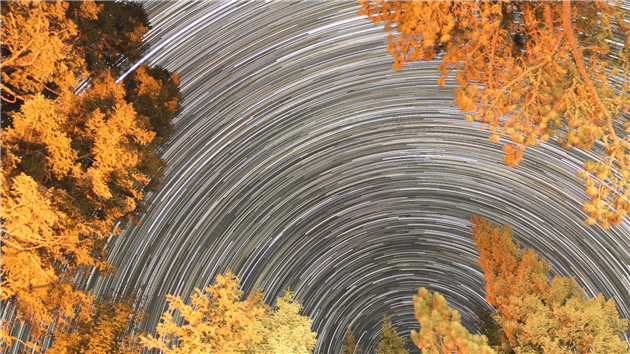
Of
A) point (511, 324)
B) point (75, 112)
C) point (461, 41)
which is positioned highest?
point (75, 112)

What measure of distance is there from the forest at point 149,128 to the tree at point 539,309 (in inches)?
1.8

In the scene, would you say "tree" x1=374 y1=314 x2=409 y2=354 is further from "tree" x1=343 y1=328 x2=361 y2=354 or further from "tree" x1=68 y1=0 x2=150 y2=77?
"tree" x1=68 y1=0 x2=150 y2=77

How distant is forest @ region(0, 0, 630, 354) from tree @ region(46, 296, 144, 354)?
4 cm

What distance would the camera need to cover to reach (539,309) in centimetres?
1002

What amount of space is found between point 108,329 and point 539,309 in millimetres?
11497

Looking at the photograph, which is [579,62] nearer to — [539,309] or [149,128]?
[149,128]

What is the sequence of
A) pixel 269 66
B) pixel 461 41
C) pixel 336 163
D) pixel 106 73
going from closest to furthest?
pixel 461 41 < pixel 106 73 < pixel 269 66 < pixel 336 163

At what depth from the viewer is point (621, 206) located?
3.56 meters

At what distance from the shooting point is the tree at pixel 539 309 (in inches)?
366

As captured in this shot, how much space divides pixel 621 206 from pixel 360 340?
2058 centimetres

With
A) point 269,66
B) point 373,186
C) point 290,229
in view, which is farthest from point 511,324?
point 269,66

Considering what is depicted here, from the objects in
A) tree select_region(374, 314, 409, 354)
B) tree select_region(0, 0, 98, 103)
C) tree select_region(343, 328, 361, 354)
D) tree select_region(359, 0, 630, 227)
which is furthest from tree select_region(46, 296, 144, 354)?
tree select_region(374, 314, 409, 354)

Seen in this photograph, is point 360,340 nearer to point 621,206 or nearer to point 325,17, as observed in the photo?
point 325,17

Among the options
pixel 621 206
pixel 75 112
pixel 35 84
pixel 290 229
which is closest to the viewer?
pixel 621 206
